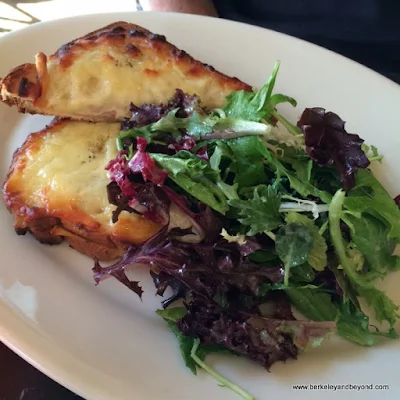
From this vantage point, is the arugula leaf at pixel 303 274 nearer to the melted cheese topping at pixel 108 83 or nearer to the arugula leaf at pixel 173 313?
the arugula leaf at pixel 173 313

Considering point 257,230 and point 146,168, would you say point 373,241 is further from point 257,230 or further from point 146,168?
point 146,168

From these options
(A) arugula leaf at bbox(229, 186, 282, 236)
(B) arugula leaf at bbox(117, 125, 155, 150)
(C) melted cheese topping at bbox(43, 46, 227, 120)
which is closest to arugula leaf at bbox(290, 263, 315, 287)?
(A) arugula leaf at bbox(229, 186, 282, 236)

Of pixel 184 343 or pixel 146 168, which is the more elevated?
pixel 146 168

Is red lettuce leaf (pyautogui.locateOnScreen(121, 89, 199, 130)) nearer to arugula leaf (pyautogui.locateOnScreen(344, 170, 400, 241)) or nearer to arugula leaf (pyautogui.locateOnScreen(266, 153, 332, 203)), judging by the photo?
arugula leaf (pyautogui.locateOnScreen(266, 153, 332, 203))

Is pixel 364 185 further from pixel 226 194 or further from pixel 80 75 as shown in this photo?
pixel 80 75

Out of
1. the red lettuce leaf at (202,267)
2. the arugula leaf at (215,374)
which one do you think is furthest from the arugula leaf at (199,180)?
the arugula leaf at (215,374)

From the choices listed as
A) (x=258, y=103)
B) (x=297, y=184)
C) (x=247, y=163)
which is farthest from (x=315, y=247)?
(x=258, y=103)
